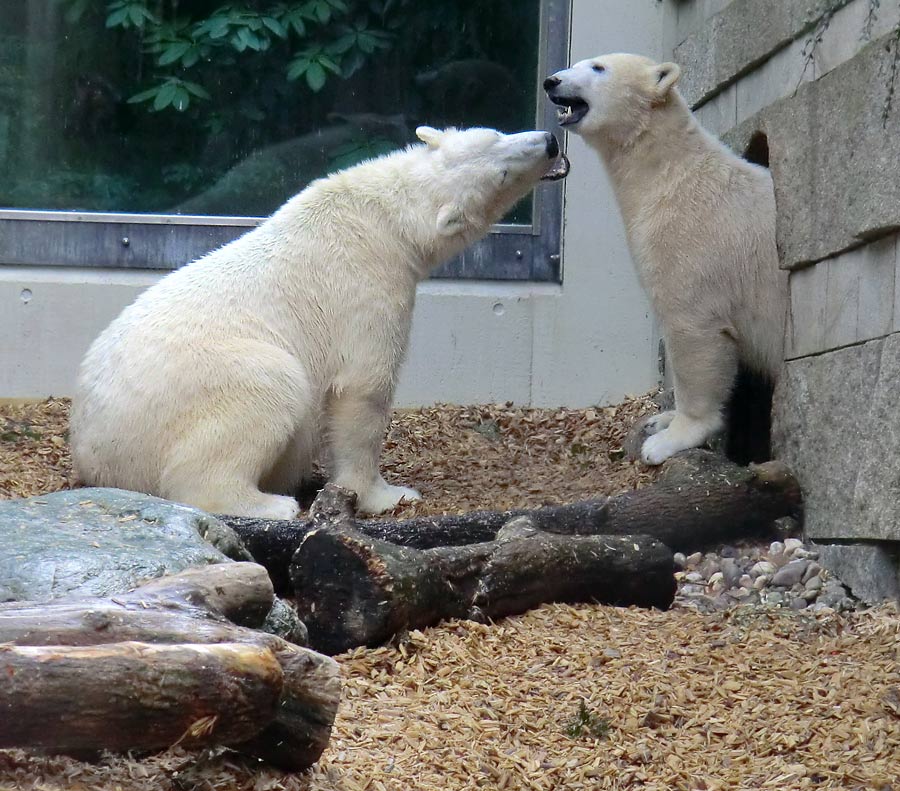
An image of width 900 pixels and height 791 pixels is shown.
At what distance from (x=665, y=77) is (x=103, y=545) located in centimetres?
382

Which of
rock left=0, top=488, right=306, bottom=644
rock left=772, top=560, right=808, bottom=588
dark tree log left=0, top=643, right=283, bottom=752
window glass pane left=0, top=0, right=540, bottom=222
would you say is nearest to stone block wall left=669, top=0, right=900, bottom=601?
rock left=772, top=560, right=808, bottom=588

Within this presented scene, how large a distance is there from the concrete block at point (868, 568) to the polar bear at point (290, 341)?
1948 millimetres

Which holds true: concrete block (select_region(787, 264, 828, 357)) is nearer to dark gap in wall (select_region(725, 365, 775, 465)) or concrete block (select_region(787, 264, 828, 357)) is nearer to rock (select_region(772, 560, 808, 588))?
dark gap in wall (select_region(725, 365, 775, 465))

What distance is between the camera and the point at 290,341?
535 centimetres

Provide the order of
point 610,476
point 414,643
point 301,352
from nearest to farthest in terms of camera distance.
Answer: point 414,643 → point 301,352 → point 610,476

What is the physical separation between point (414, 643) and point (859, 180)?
2.40 meters

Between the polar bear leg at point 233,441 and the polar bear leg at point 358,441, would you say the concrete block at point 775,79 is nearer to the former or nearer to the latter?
the polar bear leg at point 358,441

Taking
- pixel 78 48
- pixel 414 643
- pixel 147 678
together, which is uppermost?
pixel 78 48

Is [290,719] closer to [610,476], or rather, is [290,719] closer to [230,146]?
[610,476]

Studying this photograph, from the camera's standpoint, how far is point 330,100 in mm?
7922

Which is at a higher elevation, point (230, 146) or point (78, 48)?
point (78, 48)

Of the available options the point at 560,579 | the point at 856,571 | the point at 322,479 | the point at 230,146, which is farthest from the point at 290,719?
the point at 230,146

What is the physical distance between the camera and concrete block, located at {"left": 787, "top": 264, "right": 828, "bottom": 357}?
5.02m

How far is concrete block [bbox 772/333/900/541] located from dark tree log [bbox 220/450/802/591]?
0.16m
